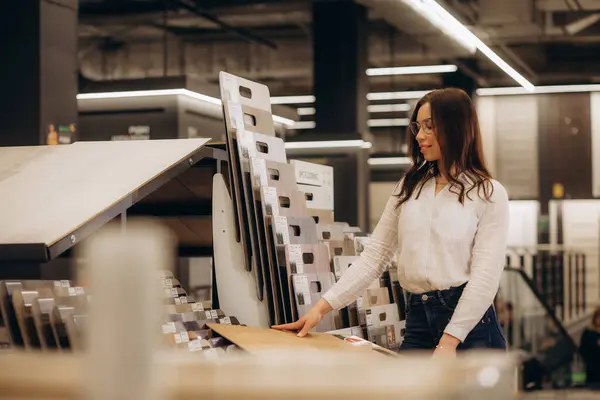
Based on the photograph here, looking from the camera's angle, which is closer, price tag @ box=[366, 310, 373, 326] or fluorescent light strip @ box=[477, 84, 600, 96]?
price tag @ box=[366, 310, 373, 326]

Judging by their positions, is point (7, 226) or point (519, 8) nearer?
point (7, 226)

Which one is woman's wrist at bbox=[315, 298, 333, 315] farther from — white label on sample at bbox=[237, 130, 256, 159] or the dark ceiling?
the dark ceiling

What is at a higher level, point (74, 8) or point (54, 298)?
point (74, 8)

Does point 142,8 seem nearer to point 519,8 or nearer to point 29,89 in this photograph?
point 519,8

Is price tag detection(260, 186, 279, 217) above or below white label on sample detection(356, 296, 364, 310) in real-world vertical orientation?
above

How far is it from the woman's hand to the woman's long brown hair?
48 cm

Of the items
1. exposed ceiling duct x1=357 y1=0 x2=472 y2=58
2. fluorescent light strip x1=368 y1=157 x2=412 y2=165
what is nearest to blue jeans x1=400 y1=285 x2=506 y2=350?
exposed ceiling duct x1=357 y1=0 x2=472 y2=58

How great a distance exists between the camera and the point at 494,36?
36.3 feet

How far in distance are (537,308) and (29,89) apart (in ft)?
20.4

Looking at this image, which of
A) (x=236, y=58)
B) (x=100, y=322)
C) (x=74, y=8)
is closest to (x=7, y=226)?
(x=100, y=322)

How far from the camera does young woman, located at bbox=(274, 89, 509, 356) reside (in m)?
2.31

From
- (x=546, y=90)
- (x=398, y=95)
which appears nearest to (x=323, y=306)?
(x=398, y=95)

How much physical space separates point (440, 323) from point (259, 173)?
0.76m

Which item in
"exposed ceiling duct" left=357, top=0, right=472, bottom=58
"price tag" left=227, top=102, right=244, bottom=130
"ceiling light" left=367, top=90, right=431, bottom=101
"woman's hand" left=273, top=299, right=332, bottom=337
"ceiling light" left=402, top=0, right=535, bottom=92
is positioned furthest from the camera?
"ceiling light" left=367, top=90, right=431, bottom=101
